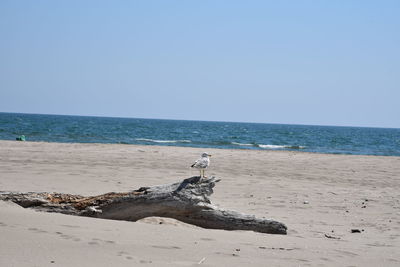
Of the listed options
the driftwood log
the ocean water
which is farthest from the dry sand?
the ocean water

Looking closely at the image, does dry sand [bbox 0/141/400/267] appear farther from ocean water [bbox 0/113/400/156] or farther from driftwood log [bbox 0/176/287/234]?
ocean water [bbox 0/113/400/156]

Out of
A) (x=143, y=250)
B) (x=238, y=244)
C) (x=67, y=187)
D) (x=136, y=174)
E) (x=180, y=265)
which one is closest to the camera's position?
(x=180, y=265)

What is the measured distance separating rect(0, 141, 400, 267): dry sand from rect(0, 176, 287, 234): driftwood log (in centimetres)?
18

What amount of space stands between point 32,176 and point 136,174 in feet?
9.30

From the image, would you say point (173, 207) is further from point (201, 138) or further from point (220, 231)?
point (201, 138)

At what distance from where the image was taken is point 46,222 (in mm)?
5461

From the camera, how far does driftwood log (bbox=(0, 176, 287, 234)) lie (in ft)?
20.9

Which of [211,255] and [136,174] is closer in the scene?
[211,255]

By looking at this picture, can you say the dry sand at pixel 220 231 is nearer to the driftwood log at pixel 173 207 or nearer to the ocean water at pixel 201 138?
the driftwood log at pixel 173 207

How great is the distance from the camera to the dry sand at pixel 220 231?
4.51 meters

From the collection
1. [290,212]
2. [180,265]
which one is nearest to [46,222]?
[180,265]

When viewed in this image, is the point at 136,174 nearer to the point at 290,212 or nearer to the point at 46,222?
the point at 290,212

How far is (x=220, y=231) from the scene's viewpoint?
6152mm

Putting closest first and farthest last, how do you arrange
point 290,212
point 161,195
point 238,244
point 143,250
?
point 143,250 < point 238,244 < point 161,195 < point 290,212
